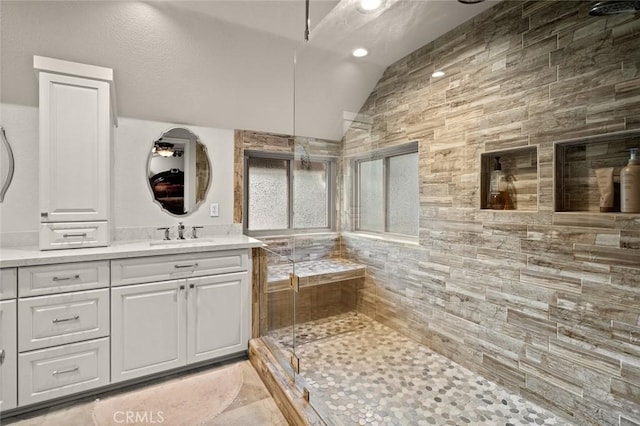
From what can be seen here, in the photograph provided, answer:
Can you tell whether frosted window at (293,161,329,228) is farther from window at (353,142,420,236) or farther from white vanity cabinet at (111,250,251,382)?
white vanity cabinet at (111,250,251,382)

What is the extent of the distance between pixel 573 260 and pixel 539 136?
25.7 inches

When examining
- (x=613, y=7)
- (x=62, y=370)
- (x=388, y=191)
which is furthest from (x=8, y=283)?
(x=613, y=7)

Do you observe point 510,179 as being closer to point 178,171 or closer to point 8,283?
point 178,171

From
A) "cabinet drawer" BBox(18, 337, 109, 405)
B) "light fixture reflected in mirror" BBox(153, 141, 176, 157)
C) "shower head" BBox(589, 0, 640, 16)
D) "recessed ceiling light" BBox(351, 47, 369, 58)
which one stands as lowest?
"cabinet drawer" BBox(18, 337, 109, 405)

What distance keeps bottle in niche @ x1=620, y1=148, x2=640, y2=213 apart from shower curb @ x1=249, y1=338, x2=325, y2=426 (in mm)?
1717

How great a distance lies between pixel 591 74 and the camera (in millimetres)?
1495

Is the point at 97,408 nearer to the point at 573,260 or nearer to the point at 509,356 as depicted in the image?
the point at 509,356

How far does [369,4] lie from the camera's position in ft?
6.68

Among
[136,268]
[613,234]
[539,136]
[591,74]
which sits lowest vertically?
[136,268]

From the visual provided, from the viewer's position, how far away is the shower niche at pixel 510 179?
1802 mm

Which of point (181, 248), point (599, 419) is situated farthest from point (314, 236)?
point (599, 419)

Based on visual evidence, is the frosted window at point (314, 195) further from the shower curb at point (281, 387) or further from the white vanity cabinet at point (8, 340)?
the white vanity cabinet at point (8, 340)

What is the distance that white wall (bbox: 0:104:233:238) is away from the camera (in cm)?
207

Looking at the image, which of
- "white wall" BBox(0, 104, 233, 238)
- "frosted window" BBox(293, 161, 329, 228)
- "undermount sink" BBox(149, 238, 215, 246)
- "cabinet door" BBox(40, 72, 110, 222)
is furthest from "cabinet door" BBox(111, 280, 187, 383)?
"frosted window" BBox(293, 161, 329, 228)
